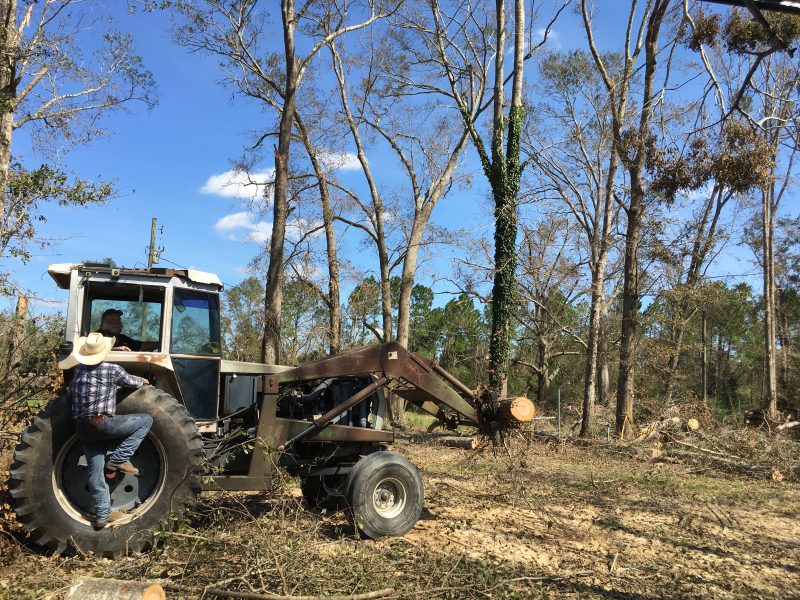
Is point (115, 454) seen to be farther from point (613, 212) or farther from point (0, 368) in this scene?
point (613, 212)

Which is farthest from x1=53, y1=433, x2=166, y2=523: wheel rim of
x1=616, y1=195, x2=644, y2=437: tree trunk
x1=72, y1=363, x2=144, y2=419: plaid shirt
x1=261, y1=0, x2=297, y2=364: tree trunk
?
x1=616, y1=195, x2=644, y2=437: tree trunk

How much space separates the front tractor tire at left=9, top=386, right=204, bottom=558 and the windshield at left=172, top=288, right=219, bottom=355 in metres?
0.78

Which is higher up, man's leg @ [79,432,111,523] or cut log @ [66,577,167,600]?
man's leg @ [79,432,111,523]

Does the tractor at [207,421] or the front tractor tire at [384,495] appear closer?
the tractor at [207,421]

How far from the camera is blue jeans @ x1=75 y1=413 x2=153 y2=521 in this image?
514cm

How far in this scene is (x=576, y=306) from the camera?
40719 millimetres

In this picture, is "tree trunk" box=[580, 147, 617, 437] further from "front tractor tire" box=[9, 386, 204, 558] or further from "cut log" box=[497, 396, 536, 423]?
"front tractor tire" box=[9, 386, 204, 558]

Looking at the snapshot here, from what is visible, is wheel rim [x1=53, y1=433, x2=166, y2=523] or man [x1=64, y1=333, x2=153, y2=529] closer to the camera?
man [x1=64, y1=333, x2=153, y2=529]

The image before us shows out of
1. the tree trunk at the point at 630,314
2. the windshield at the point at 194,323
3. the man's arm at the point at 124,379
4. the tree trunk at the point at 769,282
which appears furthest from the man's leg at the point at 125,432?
the tree trunk at the point at 769,282

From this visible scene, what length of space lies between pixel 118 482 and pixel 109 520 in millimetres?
394

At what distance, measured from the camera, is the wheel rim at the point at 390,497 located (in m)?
6.35

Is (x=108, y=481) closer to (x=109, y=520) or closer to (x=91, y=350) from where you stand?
(x=109, y=520)

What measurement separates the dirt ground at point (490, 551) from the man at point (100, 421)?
1.98ft

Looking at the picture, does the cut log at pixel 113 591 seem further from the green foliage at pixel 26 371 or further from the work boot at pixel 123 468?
the green foliage at pixel 26 371
